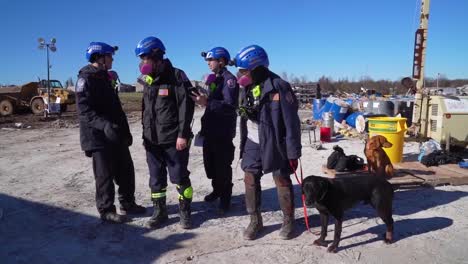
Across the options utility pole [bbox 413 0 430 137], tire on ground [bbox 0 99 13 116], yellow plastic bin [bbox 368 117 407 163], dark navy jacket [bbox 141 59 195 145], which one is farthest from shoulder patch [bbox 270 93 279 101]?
tire on ground [bbox 0 99 13 116]

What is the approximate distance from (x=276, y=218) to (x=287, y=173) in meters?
0.99

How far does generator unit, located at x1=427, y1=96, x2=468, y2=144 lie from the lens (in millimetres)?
7781

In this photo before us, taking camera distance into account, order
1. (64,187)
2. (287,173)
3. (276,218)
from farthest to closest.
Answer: (64,187) → (276,218) → (287,173)

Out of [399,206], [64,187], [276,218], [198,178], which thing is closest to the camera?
[276,218]

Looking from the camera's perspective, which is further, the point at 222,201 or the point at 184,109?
the point at 222,201

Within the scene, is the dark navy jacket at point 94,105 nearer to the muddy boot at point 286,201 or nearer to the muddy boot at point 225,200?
the muddy boot at point 225,200

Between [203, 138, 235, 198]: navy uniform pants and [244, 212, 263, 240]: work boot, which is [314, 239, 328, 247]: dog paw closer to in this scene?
[244, 212, 263, 240]: work boot

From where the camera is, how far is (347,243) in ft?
12.4

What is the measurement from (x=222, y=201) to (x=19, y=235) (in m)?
2.35

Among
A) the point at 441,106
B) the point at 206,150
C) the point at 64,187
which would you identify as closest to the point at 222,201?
the point at 206,150

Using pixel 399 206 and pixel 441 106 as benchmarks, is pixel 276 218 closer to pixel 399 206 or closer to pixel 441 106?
pixel 399 206

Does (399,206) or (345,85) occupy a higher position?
(345,85)

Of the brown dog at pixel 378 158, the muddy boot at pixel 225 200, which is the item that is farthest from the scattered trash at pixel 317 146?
the muddy boot at pixel 225 200

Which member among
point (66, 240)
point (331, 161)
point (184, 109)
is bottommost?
point (66, 240)
